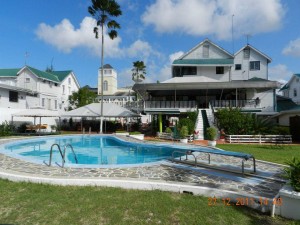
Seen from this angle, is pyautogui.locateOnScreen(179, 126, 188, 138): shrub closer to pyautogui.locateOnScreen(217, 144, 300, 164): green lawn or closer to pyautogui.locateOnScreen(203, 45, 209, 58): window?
pyautogui.locateOnScreen(217, 144, 300, 164): green lawn

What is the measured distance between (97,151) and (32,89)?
2456 centimetres

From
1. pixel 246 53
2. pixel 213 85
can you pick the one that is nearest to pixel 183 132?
pixel 213 85

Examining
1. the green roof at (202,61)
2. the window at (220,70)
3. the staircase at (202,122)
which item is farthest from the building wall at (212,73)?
the staircase at (202,122)

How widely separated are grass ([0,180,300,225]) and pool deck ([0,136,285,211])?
347mm

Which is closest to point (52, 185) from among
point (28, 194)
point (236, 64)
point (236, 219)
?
point (28, 194)

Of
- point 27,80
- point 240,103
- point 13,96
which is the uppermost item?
point 27,80

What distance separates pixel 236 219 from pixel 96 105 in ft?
103

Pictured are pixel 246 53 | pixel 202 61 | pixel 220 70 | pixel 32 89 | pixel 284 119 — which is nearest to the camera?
pixel 284 119

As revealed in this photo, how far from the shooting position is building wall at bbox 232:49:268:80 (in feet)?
119

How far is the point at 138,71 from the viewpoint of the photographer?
5653cm

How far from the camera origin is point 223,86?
2597cm

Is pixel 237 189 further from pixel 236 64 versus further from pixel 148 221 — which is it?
pixel 236 64

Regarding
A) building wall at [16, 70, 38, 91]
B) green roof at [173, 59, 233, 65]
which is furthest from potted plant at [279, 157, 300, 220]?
building wall at [16, 70, 38, 91]
